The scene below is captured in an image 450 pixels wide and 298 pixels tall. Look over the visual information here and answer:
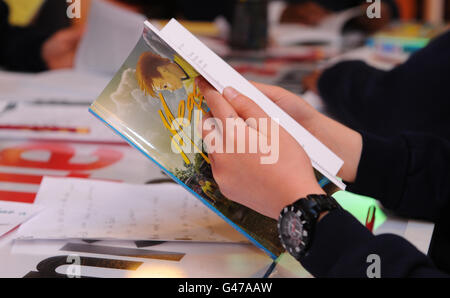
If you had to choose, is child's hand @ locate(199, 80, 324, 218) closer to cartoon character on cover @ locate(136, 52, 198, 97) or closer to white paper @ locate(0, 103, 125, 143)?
cartoon character on cover @ locate(136, 52, 198, 97)

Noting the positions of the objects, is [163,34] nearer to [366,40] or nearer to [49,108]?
[49,108]

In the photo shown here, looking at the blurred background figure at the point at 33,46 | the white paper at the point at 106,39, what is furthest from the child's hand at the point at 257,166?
the blurred background figure at the point at 33,46

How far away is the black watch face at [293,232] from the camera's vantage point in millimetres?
472

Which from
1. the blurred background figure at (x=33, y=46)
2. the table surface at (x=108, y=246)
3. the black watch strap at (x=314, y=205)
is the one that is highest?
the blurred background figure at (x=33, y=46)

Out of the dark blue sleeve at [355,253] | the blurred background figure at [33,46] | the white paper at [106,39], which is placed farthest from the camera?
the blurred background figure at [33,46]

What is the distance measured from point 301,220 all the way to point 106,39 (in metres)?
1.01

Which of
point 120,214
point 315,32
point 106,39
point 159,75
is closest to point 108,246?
point 120,214

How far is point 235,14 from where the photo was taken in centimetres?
158

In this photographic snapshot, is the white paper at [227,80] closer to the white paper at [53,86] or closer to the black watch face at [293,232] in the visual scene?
the black watch face at [293,232]

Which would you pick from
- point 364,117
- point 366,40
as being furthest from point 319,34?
point 364,117

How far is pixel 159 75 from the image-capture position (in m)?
0.54

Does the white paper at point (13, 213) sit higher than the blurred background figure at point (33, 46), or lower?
lower

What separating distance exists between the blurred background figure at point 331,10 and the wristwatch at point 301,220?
1.60 meters

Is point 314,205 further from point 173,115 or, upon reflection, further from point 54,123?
point 54,123
